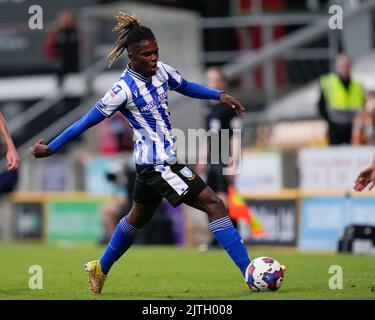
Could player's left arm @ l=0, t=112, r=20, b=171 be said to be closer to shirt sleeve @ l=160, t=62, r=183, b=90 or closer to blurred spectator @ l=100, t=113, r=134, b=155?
shirt sleeve @ l=160, t=62, r=183, b=90

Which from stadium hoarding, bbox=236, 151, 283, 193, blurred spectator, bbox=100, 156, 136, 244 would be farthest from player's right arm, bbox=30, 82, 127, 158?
blurred spectator, bbox=100, 156, 136, 244

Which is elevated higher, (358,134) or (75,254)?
(358,134)

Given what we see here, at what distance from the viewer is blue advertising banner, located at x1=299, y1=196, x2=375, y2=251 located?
15396 mm

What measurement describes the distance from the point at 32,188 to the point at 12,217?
1018mm

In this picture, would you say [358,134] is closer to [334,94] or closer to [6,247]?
[334,94]

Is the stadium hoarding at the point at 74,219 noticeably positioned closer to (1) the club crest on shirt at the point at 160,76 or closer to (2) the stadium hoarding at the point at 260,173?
(2) the stadium hoarding at the point at 260,173

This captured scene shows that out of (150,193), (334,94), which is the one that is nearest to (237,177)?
(334,94)

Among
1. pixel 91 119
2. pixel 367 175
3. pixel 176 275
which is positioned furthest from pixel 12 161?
pixel 367 175

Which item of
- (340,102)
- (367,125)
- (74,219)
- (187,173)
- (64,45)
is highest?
(64,45)

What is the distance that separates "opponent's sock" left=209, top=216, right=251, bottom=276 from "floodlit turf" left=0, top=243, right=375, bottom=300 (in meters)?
0.29

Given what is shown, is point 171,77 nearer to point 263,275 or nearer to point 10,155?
point 10,155

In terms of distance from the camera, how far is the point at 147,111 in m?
9.73

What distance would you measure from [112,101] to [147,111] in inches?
15.1

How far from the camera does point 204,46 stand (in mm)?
23781
